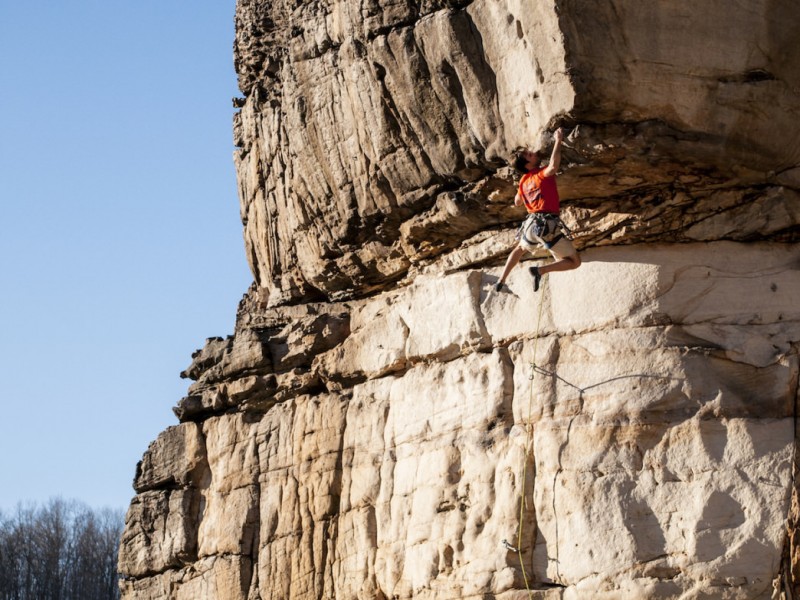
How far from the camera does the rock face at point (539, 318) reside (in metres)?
17.1

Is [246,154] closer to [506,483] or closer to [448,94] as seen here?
[448,94]

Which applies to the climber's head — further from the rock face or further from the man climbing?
the rock face

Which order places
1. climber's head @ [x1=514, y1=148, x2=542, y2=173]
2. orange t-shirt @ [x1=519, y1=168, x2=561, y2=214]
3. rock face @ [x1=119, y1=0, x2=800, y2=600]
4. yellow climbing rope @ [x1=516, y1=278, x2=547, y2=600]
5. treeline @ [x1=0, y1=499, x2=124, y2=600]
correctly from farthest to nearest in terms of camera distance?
treeline @ [x1=0, y1=499, x2=124, y2=600]
yellow climbing rope @ [x1=516, y1=278, x2=547, y2=600]
climber's head @ [x1=514, y1=148, x2=542, y2=173]
orange t-shirt @ [x1=519, y1=168, x2=561, y2=214]
rock face @ [x1=119, y1=0, x2=800, y2=600]

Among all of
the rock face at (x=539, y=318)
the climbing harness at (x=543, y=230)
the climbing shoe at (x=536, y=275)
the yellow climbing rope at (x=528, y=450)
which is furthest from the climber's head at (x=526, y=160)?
the yellow climbing rope at (x=528, y=450)

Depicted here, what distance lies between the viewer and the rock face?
17.1m

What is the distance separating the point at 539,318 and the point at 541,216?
1.81m

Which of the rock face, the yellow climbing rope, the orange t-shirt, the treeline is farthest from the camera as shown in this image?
the treeline

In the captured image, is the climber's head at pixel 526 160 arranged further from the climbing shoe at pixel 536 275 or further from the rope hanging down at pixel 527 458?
the rope hanging down at pixel 527 458

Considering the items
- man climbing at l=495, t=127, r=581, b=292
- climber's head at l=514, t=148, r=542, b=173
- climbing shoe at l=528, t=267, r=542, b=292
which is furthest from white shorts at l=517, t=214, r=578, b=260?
climber's head at l=514, t=148, r=542, b=173

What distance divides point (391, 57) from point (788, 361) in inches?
241

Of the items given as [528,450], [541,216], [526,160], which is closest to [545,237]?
[541,216]

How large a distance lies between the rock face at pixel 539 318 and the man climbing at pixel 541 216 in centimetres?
35

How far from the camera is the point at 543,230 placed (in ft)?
56.9

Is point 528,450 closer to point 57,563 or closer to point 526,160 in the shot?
point 526,160
